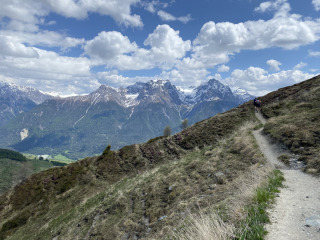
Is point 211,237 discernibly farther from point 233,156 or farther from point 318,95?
point 318,95

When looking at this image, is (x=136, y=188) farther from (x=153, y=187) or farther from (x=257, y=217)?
(x=257, y=217)

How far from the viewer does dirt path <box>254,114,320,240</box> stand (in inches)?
242

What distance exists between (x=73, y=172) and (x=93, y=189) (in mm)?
12615

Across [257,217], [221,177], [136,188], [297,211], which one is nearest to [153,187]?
[136,188]

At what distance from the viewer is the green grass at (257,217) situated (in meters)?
5.70

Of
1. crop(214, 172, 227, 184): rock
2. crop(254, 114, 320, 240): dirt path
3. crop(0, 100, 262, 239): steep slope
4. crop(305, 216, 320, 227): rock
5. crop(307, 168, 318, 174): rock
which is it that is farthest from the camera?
crop(0, 100, 262, 239): steep slope

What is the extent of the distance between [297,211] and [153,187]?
17.2m

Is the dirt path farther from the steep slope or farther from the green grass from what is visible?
the steep slope

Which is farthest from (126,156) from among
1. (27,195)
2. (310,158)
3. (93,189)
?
(310,158)

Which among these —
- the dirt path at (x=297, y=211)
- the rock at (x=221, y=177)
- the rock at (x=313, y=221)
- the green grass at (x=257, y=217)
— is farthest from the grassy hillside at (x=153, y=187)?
the rock at (x=313, y=221)

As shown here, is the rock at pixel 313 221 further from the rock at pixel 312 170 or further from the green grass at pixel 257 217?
the rock at pixel 312 170

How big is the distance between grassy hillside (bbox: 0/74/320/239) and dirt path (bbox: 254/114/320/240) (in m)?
1.15

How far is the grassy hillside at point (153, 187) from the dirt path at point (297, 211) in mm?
1149

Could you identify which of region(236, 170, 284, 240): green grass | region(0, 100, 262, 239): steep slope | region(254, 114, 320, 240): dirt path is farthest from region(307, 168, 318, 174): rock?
region(236, 170, 284, 240): green grass
